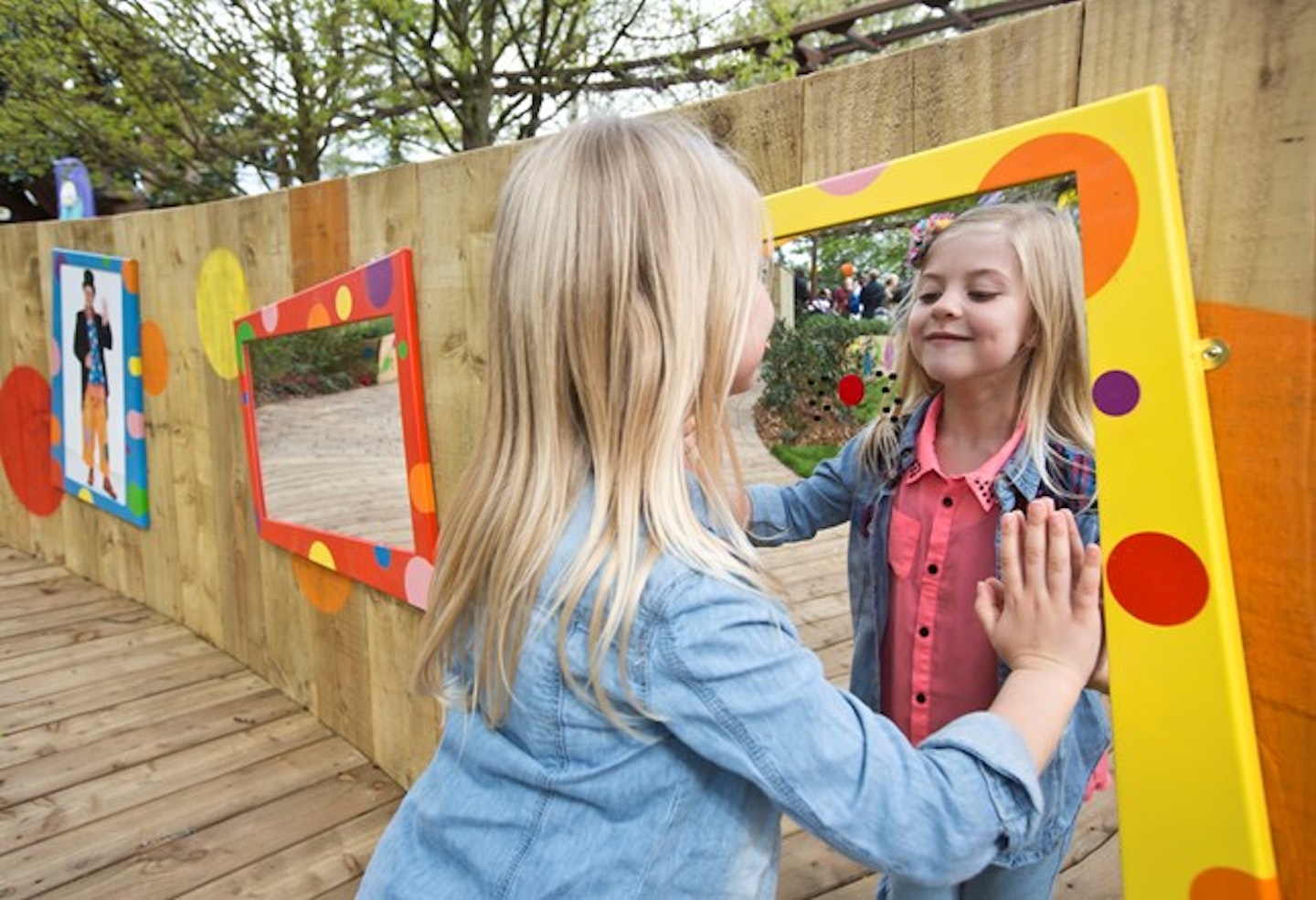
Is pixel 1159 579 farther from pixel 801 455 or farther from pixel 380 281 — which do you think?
pixel 380 281

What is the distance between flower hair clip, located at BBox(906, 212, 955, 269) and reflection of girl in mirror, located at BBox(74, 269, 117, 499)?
3188mm

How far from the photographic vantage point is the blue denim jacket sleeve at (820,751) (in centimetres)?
68

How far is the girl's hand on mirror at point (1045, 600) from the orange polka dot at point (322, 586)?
1828 mm

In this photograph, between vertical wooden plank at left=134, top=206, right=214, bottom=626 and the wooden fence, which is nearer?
the wooden fence

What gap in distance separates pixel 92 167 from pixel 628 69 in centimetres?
408

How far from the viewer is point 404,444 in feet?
6.55

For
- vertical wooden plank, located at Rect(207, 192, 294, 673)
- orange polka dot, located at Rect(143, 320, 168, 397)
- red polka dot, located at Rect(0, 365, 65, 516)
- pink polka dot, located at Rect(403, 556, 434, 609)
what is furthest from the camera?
red polka dot, located at Rect(0, 365, 65, 516)

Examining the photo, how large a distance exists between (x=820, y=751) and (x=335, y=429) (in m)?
1.72

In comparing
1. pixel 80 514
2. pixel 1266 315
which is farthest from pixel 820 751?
pixel 80 514

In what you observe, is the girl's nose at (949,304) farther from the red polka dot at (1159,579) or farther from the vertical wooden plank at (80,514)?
the vertical wooden plank at (80,514)

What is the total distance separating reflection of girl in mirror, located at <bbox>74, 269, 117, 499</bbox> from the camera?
11.0 ft

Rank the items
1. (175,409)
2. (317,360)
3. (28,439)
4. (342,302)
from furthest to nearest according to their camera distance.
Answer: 1. (28,439)
2. (175,409)
3. (317,360)
4. (342,302)

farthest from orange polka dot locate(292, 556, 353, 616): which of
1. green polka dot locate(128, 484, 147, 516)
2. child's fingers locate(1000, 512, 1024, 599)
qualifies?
child's fingers locate(1000, 512, 1024, 599)

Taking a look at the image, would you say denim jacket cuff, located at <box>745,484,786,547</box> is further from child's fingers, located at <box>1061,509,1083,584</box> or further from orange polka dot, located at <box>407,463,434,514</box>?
orange polka dot, located at <box>407,463,434,514</box>
